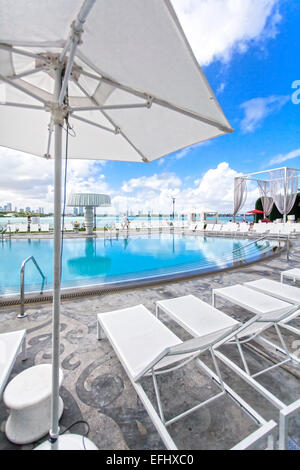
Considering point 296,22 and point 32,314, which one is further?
point 296,22

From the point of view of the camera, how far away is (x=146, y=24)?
1.06 m

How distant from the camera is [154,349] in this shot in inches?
69.3

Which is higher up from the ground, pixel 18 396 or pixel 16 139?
pixel 16 139

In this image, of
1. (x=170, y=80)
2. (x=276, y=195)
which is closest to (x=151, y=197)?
(x=276, y=195)

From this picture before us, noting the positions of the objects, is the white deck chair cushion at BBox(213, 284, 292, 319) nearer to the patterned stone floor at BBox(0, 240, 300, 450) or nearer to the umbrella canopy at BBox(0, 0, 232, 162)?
the patterned stone floor at BBox(0, 240, 300, 450)

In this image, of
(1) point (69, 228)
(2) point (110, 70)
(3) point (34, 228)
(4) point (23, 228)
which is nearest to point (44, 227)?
(3) point (34, 228)

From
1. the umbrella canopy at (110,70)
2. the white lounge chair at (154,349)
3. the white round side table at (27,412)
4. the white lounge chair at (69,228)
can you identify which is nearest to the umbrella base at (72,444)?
the white round side table at (27,412)

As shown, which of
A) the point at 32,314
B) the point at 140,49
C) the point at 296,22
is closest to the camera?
the point at 140,49

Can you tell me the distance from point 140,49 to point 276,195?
16477mm

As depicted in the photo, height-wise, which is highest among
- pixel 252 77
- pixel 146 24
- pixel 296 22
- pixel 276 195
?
pixel 252 77

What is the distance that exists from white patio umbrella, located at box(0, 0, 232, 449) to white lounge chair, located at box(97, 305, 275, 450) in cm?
53

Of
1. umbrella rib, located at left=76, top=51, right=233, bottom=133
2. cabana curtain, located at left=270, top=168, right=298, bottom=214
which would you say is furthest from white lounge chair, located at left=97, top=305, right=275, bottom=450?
cabana curtain, located at left=270, top=168, right=298, bottom=214

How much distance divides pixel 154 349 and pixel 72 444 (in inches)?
30.7

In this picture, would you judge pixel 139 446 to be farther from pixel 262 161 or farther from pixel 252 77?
pixel 262 161
